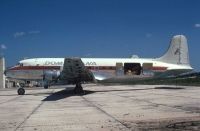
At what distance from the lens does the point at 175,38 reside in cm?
3419

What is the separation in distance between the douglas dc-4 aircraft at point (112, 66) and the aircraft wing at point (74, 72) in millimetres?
250

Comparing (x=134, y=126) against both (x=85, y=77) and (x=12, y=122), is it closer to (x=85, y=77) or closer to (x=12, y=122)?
(x=12, y=122)

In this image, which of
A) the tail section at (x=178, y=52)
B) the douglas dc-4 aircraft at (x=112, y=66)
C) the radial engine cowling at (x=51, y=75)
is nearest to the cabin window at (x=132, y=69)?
the douglas dc-4 aircraft at (x=112, y=66)

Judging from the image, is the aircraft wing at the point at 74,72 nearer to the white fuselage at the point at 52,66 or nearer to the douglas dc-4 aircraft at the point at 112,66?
the douglas dc-4 aircraft at the point at 112,66

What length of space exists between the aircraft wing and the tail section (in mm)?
9565

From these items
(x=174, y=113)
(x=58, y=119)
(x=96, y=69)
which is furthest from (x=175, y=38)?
(x=58, y=119)

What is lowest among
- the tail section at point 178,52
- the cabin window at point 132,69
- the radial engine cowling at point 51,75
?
the radial engine cowling at point 51,75

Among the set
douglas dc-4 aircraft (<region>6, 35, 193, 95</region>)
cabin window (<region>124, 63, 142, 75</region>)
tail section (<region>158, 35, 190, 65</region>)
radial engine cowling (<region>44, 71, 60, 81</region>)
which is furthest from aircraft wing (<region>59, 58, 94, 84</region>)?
tail section (<region>158, 35, 190, 65</region>)

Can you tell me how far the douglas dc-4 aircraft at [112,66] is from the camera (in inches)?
1215

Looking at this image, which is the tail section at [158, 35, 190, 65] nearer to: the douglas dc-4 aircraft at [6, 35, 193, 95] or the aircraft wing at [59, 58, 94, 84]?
the douglas dc-4 aircraft at [6, 35, 193, 95]

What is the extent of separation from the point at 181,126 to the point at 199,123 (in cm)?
82

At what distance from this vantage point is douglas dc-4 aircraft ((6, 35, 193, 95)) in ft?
101

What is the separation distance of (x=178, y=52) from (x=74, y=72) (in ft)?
40.7

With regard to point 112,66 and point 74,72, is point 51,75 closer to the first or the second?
point 74,72
